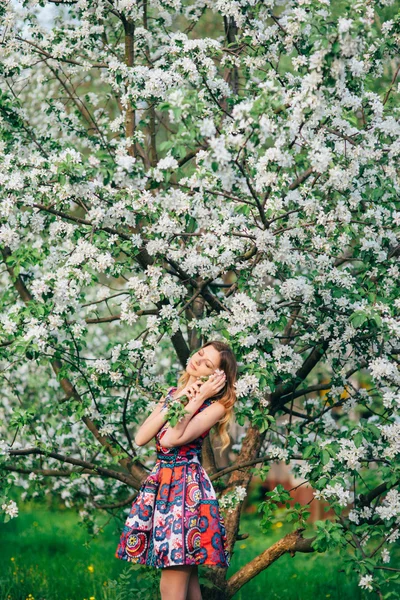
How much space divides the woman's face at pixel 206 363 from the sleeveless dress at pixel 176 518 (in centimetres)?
16

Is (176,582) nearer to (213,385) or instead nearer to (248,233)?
(213,385)

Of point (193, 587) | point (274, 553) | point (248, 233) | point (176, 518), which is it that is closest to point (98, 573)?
point (274, 553)

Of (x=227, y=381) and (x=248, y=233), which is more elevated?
(x=248, y=233)

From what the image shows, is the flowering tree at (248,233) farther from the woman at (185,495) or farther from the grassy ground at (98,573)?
the grassy ground at (98,573)

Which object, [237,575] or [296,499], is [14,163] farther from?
[296,499]

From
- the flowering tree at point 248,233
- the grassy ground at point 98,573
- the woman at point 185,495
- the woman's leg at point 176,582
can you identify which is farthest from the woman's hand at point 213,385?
the grassy ground at point 98,573

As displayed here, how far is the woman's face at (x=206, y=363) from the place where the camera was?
151 inches

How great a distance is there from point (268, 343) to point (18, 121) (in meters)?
1.93

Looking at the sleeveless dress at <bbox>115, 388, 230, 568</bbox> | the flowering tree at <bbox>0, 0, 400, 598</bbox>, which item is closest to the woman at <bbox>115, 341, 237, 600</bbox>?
the sleeveless dress at <bbox>115, 388, 230, 568</bbox>

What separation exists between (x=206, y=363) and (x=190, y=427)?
320mm

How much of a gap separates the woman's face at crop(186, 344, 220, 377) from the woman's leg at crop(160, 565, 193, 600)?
89 cm

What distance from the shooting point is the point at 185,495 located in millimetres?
3768

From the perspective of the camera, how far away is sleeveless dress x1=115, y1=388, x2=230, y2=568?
3.70 metres

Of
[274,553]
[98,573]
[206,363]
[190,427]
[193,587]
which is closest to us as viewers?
[190,427]
